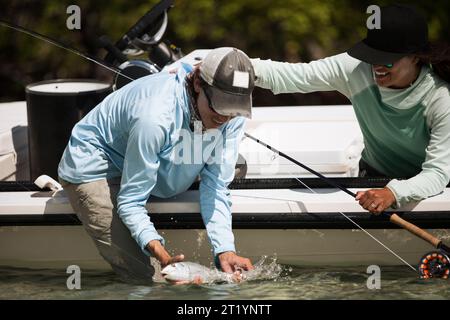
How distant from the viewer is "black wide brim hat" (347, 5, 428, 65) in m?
3.96

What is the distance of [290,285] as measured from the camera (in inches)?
163

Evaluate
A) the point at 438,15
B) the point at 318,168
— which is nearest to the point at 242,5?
the point at 438,15

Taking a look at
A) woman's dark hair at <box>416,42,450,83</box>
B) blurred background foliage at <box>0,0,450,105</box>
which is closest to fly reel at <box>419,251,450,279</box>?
woman's dark hair at <box>416,42,450,83</box>

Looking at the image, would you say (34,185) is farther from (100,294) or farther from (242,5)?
(242,5)

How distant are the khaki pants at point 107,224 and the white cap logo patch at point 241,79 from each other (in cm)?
69

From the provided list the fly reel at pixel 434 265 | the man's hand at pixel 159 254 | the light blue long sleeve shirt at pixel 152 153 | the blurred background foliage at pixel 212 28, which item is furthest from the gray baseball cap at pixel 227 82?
the blurred background foliage at pixel 212 28

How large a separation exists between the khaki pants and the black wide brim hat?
1.10 metres

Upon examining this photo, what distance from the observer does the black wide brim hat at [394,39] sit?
3.96 m

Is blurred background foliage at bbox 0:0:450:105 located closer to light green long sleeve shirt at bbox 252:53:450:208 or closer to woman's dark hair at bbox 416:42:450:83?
light green long sleeve shirt at bbox 252:53:450:208

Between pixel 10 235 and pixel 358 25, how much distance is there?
15.1 ft

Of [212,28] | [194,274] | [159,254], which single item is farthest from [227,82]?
[212,28]

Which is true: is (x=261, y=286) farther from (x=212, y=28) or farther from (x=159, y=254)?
(x=212, y=28)

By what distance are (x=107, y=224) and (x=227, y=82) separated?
79cm

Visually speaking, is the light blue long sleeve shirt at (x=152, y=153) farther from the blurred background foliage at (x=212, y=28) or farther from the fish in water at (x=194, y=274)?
the blurred background foliage at (x=212, y=28)
